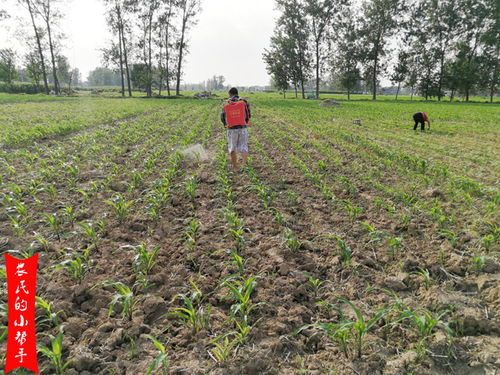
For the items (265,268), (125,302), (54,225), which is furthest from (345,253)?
(54,225)

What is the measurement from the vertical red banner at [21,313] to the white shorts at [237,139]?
5847mm

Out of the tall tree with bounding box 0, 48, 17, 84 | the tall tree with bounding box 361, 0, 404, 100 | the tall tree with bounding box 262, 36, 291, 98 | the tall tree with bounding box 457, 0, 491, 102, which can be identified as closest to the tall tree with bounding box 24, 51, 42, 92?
the tall tree with bounding box 0, 48, 17, 84

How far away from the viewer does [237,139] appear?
7258 mm

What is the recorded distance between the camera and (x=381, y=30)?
150ft

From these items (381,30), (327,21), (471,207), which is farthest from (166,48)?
(471,207)

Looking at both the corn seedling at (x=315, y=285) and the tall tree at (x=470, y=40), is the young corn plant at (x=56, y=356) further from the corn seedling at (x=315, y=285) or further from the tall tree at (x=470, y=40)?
the tall tree at (x=470, y=40)

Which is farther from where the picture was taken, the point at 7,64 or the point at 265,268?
the point at 7,64

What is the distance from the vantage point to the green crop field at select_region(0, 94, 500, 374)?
2.25m

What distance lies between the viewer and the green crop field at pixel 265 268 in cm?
225

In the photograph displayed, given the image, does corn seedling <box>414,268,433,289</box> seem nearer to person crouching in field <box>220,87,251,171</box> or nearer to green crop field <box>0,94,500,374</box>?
green crop field <box>0,94,500,374</box>

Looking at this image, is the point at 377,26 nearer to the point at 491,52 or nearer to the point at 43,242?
the point at 491,52

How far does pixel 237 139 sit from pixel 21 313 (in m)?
6.06

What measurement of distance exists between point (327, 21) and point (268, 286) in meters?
51.6

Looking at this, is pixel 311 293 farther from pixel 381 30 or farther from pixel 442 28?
pixel 442 28
